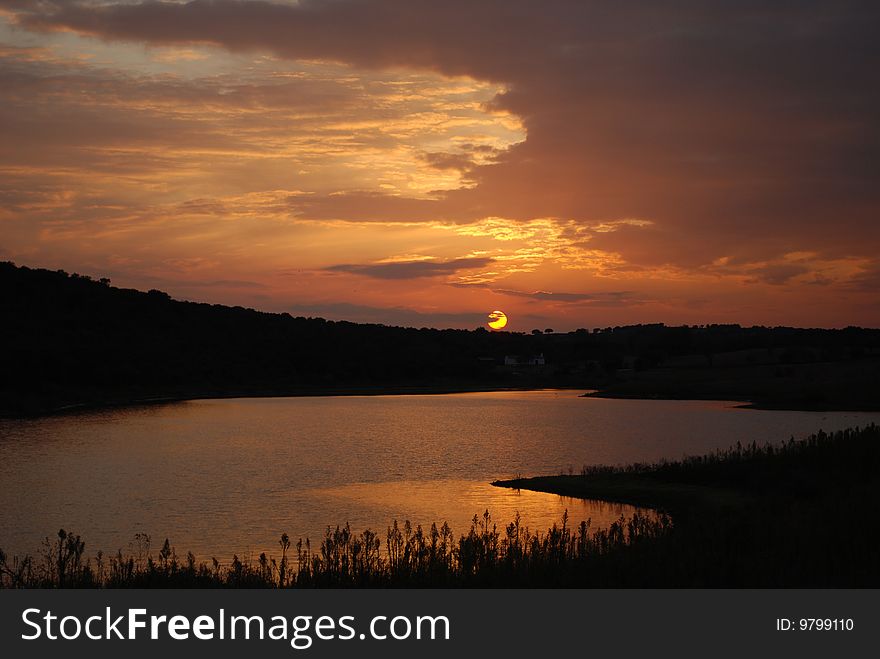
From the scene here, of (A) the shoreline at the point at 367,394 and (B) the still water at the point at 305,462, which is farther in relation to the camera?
(A) the shoreline at the point at 367,394

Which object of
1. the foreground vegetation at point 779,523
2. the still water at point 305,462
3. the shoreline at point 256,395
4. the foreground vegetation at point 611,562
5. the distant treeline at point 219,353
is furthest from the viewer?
the distant treeline at point 219,353

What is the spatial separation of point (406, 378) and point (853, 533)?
134m

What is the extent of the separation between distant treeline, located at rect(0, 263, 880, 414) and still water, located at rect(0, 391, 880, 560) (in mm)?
17052

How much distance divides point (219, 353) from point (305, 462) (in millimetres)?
98059

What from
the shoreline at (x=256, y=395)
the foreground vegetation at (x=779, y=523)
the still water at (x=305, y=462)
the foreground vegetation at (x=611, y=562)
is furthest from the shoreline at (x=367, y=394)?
the foreground vegetation at (x=611, y=562)

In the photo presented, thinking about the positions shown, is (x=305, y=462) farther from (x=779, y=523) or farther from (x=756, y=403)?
(x=756, y=403)

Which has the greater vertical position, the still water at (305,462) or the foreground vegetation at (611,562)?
the foreground vegetation at (611,562)

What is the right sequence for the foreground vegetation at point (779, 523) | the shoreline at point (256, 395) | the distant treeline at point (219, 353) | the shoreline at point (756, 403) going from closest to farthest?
1. the foreground vegetation at point (779, 523)
2. the shoreline at point (256, 395)
3. the shoreline at point (756, 403)
4. the distant treeline at point (219, 353)

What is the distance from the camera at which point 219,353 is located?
142m

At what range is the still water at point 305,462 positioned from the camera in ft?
98.2

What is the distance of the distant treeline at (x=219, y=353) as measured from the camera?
4141 inches

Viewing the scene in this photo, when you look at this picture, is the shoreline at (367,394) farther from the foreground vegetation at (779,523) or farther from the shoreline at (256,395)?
the foreground vegetation at (779,523)

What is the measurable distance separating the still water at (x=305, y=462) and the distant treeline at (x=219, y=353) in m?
17.1

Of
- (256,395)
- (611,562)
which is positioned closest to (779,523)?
(611,562)
